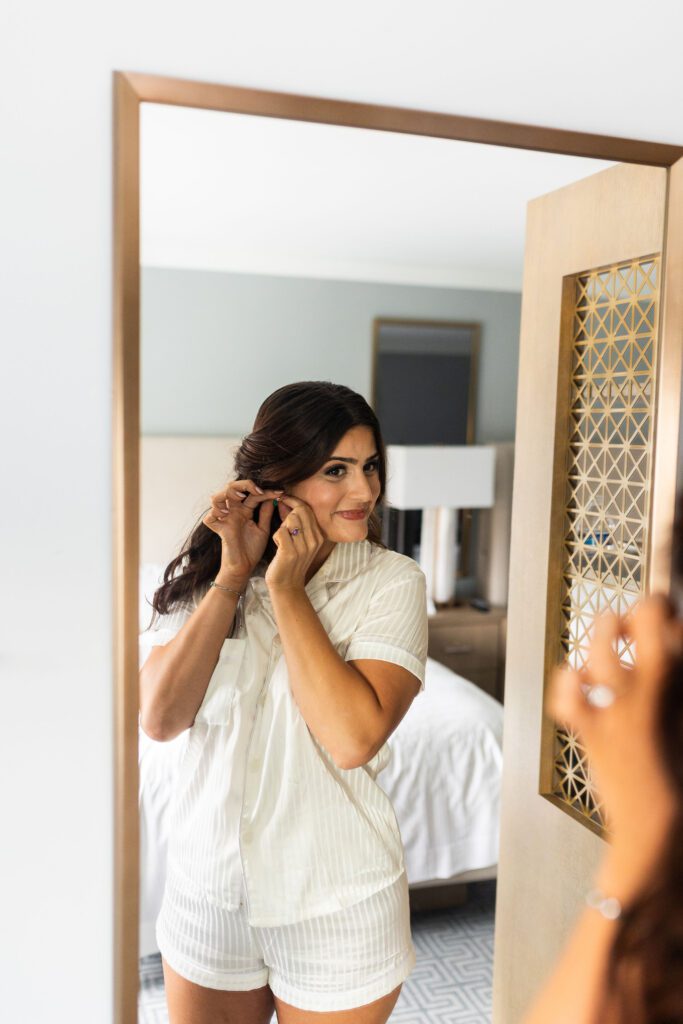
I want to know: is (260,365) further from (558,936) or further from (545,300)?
(558,936)

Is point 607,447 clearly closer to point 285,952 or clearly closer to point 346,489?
point 346,489

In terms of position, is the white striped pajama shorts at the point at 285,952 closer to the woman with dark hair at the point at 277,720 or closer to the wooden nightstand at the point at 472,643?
the woman with dark hair at the point at 277,720

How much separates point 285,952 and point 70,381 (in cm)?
76

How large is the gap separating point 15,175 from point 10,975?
0.94 m

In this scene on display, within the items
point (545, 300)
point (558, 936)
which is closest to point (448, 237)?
point (545, 300)

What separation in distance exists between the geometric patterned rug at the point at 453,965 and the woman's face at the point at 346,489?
541 millimetres

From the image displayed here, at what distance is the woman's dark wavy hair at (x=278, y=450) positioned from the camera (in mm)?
1135

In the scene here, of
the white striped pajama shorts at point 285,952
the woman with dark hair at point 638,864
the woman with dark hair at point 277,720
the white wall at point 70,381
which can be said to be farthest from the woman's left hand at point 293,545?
the woman with dark hair at point 638,864

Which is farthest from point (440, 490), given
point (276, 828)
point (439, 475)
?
point (276, 828)

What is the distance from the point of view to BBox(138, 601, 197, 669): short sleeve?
1.12 meters

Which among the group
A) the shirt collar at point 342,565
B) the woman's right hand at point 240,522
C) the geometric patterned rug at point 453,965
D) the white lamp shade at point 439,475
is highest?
the white lamp shade at point 439,475

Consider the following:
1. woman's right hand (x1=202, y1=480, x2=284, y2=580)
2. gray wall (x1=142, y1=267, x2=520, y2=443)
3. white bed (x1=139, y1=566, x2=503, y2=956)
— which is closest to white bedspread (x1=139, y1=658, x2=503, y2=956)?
white bed (x1=139, y1=566, x2=503, y2=956)

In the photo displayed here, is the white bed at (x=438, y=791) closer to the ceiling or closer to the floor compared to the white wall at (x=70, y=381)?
closer to the floor

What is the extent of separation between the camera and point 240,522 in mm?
1150
